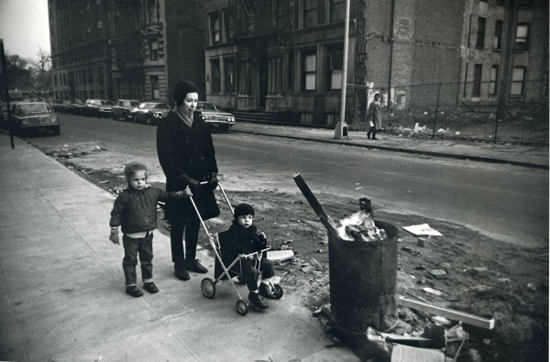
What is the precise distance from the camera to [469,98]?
29703 mm

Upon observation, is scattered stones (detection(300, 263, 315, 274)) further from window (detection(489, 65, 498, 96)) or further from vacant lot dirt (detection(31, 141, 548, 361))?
window (detection(489, 65, 498, 96))

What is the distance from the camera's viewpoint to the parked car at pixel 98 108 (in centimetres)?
3644

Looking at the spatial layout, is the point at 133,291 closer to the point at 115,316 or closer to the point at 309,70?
the point at 115,316

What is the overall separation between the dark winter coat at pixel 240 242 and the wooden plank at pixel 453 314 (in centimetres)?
131

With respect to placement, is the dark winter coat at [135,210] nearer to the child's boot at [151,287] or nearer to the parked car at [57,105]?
the child's boot at [151,287]

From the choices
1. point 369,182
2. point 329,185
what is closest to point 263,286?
point 329,185

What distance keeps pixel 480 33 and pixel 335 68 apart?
1093 centimetres

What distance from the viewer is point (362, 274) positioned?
3.06m

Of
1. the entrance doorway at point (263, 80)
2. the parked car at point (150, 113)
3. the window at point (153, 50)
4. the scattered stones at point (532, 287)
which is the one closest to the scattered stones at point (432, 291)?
the scattered stones at point (532, 287)

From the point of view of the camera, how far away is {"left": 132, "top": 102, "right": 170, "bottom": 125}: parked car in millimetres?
27109

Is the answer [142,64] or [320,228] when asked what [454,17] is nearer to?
[320,228]

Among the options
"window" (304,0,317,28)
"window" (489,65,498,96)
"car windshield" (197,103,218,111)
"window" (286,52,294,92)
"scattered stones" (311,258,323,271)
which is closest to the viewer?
"scattered stones" (311,258,323,271)

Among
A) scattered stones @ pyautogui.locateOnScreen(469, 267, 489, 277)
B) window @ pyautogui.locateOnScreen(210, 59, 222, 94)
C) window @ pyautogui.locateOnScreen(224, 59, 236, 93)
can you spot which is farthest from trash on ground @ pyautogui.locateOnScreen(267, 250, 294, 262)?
window @ pyautogui.locateOnScreen(210, 59, 222, 94)

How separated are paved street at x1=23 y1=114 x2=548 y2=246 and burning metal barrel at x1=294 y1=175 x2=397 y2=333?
339 centimetres
